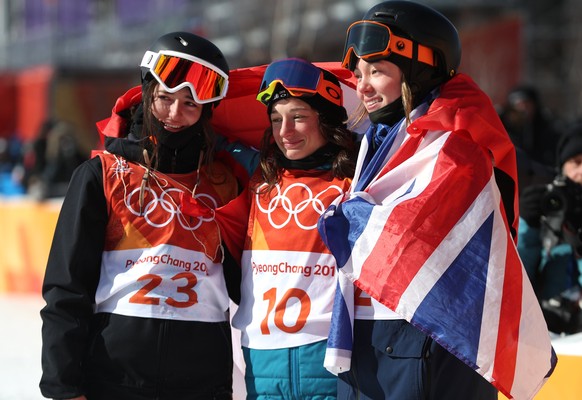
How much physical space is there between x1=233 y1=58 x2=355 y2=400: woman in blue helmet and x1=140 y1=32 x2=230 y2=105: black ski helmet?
0.64ft

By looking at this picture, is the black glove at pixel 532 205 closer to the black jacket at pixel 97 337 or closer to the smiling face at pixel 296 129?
the smiling face at pixel 296 129

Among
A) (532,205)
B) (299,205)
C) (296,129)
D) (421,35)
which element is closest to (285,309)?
(299,205)

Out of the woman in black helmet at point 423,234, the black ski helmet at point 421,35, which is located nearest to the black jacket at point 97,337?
the woman in black helmet at point 423,234

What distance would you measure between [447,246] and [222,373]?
107 cm

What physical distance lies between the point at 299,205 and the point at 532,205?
1.68m

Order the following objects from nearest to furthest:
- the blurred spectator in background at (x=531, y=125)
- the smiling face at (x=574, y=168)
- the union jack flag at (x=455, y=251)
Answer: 1. the union jack flag at (x=455, y=251)
2. the smiling face at (x=574, y=168)
3. the blurred spectator in background at (x=531, y=125)

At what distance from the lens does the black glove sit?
15.7 ft

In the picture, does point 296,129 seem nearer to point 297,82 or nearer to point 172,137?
point 297,82

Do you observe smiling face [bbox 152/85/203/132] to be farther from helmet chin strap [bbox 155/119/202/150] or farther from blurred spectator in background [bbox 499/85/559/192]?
blurred spectator in background [bbox 499/85/559/192]

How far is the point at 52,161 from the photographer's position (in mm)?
13852

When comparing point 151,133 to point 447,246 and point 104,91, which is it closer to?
point 447,246

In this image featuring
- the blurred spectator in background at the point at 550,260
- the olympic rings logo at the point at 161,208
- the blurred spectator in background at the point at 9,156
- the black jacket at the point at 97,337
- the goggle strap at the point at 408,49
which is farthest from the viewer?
the blurred spectator in background at the point at 9,156

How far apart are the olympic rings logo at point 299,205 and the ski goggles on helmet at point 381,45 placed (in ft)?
1.76

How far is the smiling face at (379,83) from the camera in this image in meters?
3.21
